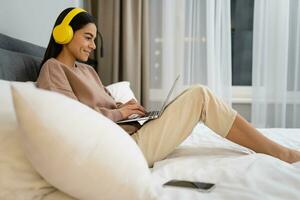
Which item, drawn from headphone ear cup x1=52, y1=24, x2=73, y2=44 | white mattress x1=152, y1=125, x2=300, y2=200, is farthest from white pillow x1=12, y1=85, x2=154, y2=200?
headphone ear cup x1=52, y1=24, x2=73, y2=44

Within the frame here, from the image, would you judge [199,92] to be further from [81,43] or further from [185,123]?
[81,43]

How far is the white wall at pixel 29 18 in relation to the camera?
4.76 feet

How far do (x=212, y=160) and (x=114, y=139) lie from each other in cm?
54

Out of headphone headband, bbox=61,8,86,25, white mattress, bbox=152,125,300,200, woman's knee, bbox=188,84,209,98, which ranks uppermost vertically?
headphone headband, bbox=61,8,86,25

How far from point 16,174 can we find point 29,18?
1.28m

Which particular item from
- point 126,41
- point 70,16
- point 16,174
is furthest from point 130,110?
point 126,41

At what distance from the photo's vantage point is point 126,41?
2592mm

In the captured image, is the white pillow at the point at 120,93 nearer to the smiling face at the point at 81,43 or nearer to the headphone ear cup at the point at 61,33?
the smiling face at the point at 81,43

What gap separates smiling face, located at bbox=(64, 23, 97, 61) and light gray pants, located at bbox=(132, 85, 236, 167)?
517 mm

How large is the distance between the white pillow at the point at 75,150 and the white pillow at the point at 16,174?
0.05 m

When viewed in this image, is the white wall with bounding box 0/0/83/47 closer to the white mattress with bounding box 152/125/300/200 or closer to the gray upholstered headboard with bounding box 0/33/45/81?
the gray upholstered headboard with bounding box 0/33/45/81

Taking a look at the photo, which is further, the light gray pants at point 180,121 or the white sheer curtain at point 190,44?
the white sheer curtain at point 190,44

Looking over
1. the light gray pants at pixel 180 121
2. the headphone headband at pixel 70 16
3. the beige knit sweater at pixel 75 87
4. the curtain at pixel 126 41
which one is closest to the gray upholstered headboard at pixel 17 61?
the beige knit sweater at pixel 75 87

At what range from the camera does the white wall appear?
1451 mm
